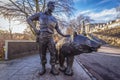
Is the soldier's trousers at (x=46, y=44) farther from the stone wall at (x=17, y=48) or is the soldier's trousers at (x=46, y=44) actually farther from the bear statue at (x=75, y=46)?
the stone wall at (x=17, y=48)

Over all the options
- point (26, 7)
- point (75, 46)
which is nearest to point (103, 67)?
point (75, 46)

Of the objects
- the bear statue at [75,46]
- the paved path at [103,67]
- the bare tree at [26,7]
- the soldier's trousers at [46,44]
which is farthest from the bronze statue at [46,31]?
the bare tree at [26,7]

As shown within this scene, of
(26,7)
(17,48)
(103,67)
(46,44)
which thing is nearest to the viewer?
(46,44)

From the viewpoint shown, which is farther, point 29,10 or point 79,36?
point 29,10

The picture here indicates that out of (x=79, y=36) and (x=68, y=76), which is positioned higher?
(x=79, y=36)

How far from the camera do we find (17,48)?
947 centimetres

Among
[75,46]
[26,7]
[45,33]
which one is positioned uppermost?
[26,7]

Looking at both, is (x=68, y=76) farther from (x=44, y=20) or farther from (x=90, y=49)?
(x=44, y=20)

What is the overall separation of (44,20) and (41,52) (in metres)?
1.03

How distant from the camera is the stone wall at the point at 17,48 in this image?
331 inches

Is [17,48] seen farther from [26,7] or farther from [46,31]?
[26,7]

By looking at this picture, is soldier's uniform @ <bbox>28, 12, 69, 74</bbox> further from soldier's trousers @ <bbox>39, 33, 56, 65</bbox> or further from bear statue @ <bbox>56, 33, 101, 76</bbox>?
bear statue @ <bbox>56, 33, 101, 76</bbox>

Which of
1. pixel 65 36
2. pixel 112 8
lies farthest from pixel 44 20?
pixel 112 8

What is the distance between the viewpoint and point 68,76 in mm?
4926
